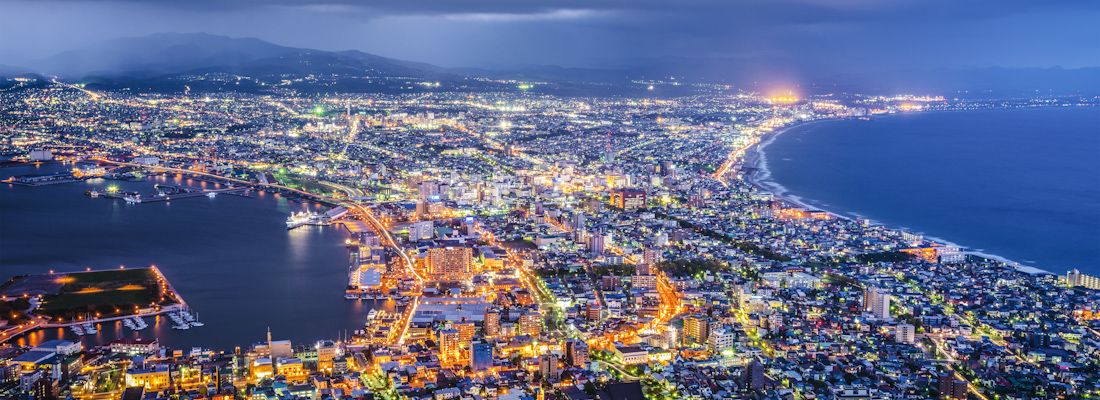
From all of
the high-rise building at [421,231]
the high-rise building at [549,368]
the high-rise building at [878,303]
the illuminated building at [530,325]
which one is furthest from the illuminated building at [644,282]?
the high-rise building at [421,231]

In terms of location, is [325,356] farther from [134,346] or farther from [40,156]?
[40,156]

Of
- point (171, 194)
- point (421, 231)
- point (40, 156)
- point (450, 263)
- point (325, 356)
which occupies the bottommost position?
point (325, 356)

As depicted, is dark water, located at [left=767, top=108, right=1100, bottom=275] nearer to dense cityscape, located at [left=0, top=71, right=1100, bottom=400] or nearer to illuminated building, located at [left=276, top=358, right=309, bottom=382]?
dense cityscape, located at [left=0, top=71, right=1100, bottom=400]

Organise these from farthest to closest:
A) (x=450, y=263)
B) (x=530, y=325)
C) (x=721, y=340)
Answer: (x=450, y=263)
(x=530, y=325)
(x=721, y=340)

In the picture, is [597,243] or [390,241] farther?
[390,241]

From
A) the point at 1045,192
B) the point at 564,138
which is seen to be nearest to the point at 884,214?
the point at 1045,192

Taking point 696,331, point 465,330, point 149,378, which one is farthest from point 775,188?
point 149,378
